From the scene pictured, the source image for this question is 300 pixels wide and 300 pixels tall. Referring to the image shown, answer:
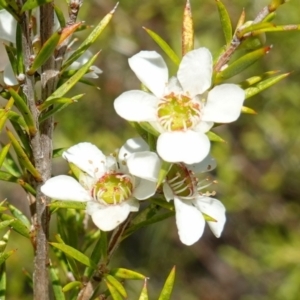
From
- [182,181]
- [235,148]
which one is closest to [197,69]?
[182,181]

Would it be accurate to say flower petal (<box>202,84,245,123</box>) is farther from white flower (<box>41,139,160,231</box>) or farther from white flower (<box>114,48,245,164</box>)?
white flower (<box>41,139,160,231</box>)

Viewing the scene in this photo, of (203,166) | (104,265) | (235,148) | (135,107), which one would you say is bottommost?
(235,148)

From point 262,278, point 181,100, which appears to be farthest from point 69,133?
point 181,100

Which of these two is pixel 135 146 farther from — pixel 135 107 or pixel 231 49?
pixel 231 49

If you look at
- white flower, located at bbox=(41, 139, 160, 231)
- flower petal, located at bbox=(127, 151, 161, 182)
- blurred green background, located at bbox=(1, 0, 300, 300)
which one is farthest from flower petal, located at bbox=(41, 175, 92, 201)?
blurred green background, located at bbox=(1, 0, 300, 300)

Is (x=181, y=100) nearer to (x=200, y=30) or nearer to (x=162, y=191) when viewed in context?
(x=162, y=191)

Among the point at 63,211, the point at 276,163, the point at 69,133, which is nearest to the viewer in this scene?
the point at 63,211
